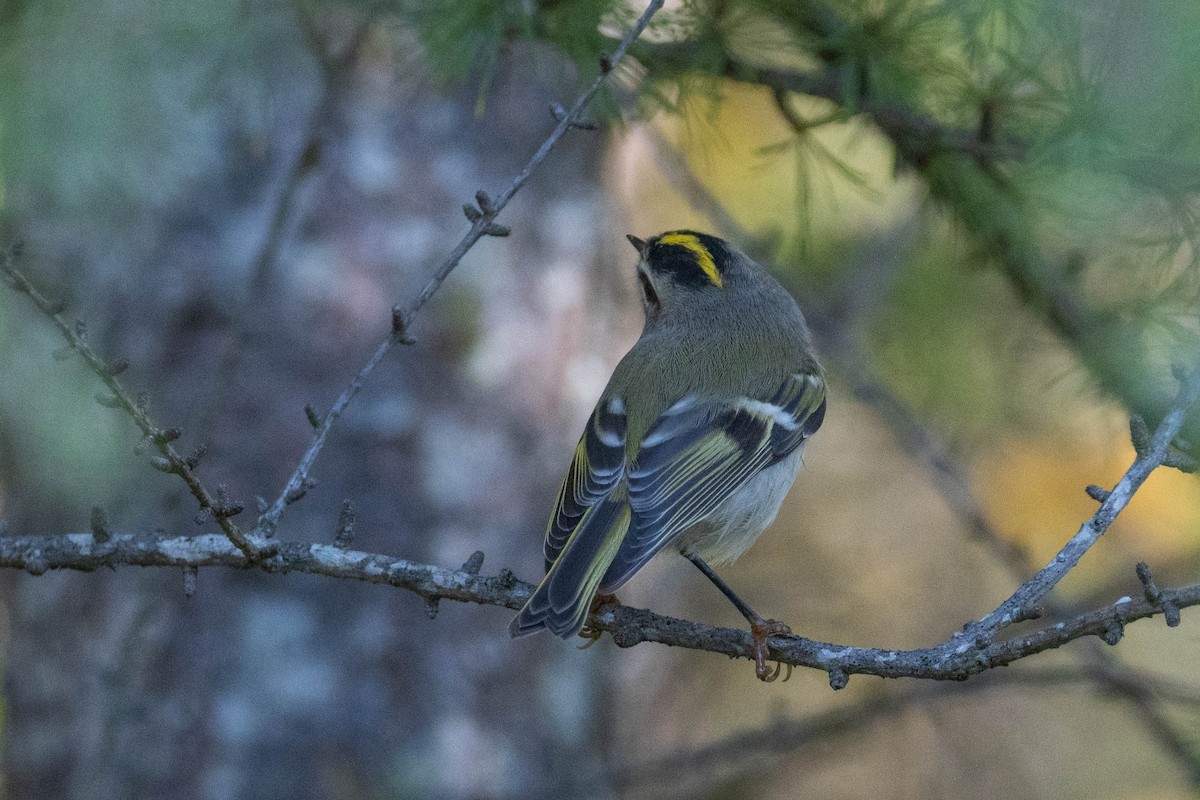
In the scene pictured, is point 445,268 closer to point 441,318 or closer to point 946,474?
point 441,318

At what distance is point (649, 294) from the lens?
2982 mm

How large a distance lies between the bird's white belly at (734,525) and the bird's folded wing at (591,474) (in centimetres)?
21

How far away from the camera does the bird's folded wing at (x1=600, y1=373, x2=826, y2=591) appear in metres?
2.23

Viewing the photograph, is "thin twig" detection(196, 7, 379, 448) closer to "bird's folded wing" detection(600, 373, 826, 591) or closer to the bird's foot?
"bird's folded wing" detection(600, 373, 826, 591)

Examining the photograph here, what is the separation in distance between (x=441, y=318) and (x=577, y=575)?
1407 mm

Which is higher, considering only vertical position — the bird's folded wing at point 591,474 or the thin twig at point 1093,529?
the thin twig at point 1093,529

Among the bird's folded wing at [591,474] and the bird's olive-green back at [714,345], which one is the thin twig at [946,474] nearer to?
the bird's olive-green back at [714,345]

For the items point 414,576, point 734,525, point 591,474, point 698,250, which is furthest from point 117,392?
point 698,250

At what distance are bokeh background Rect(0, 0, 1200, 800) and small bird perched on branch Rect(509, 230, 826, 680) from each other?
248 millimetres

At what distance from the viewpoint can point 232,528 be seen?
1.71 meters

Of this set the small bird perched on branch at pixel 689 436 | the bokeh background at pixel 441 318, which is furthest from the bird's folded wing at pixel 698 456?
the bokeh background at pixel 441 318

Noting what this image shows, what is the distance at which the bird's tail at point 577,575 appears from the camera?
1.89 metres

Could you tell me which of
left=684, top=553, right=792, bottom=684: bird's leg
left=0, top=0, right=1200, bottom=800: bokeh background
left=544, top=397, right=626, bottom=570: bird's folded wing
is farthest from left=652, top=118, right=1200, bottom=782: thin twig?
left=684, top=553, right=792, bottom=684: bird's leg

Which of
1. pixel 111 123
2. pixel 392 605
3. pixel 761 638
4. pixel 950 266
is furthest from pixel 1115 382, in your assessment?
pixel 111 123
